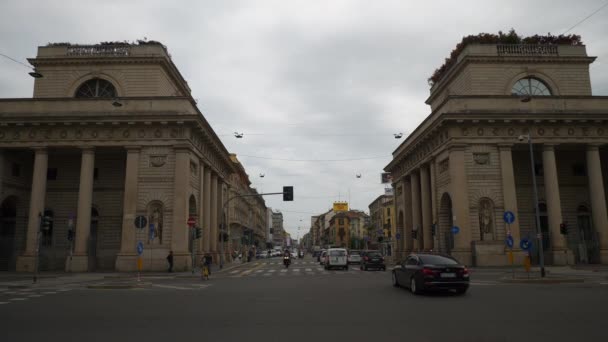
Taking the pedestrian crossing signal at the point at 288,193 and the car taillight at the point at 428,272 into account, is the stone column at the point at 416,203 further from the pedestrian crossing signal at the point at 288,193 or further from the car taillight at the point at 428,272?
the car taillight at the point at 428,272

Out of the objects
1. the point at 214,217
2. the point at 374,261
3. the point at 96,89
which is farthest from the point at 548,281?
the point at 96,89

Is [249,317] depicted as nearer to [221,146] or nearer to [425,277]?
[425,277]

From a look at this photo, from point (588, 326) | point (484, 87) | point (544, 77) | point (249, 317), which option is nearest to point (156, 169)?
point (249, 317)

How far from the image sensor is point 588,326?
891 cm

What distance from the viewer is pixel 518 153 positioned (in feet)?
123

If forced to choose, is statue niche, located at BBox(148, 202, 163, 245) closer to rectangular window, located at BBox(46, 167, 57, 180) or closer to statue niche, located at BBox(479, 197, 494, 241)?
rectangular window, located at BBox(46, 167, 57, 180)

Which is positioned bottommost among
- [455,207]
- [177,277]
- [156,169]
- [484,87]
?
[177,277]

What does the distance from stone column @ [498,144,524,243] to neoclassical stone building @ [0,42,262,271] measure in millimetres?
22879

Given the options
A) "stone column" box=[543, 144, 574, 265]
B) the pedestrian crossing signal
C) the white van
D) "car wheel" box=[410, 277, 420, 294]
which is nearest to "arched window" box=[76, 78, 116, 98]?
the pedestrian crossing signal

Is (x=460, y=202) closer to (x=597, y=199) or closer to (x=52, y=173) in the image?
(x=597, y=199)

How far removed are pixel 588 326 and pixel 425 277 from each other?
241 inches

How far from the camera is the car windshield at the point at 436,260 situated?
602 inches

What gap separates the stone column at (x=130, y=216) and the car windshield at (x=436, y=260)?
2211cm

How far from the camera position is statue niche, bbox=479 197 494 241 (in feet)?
107
